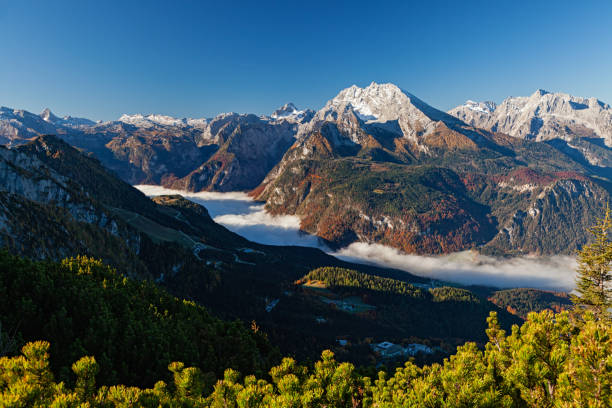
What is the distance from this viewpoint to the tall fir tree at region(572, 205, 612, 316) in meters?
47.0

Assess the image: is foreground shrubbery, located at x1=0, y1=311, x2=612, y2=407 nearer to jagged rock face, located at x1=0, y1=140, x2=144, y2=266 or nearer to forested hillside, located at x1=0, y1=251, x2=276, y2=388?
forested hillside, located at x1=0, y1=251, x2=276, y2=388

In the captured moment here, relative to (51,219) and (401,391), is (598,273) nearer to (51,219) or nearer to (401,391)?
(401,391)

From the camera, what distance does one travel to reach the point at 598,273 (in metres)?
47.5

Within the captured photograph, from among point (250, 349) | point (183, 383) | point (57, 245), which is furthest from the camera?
point (57, 245)

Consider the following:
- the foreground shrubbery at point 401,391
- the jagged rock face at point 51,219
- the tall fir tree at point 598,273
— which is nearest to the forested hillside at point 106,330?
the foreground shrubbery at point 401,391

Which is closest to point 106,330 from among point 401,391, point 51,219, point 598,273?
point 401,391

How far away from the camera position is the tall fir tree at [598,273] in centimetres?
4700

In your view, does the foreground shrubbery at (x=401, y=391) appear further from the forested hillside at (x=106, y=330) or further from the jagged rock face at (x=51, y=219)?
the jagged rock face at (x=51, y=219)

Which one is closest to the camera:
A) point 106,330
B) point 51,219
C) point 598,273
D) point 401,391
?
point 401,391

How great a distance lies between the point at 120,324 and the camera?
35500 mm

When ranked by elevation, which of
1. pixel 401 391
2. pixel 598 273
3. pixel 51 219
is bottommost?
pixel 51 219

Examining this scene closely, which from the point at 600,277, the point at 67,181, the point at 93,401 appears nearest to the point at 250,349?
the point at 93,401

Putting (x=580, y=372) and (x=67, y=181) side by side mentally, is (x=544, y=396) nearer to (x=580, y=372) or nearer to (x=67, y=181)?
(x=580, y=372)

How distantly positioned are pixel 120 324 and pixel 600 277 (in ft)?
230
